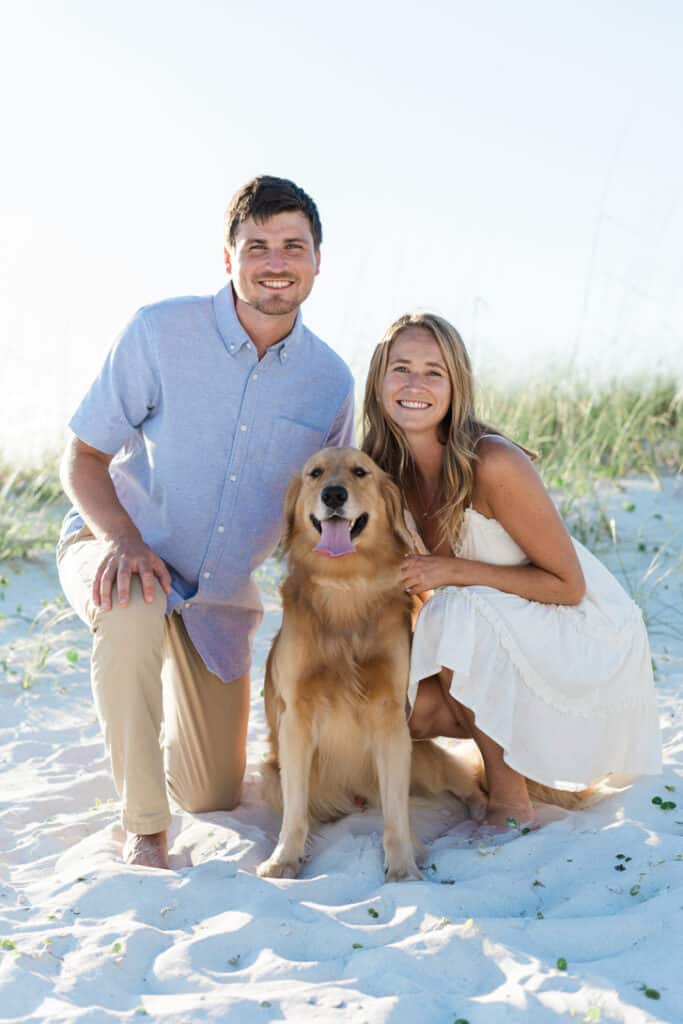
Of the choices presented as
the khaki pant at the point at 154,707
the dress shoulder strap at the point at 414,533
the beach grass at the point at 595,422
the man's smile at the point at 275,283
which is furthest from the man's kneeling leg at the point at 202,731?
the beach grass at the point at 595,422

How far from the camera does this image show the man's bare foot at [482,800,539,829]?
322cm

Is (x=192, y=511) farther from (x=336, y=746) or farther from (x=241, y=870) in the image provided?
(x=241, y=870)

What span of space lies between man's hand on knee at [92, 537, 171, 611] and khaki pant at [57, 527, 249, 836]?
0.12 feet

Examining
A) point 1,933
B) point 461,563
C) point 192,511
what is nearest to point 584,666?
point 461,563

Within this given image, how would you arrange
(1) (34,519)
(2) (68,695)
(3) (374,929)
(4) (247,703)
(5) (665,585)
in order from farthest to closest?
(1) (34,519)
(5) (665,585)
(2) (68,695)
(4) (247,703)
(3) (374,929)

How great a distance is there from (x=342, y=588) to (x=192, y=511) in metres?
0.58

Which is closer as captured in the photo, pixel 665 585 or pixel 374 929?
pixel 374 929

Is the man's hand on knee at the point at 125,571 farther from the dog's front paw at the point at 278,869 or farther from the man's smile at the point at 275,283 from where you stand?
the man's smile at the point at 275,283

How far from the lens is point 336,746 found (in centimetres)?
333

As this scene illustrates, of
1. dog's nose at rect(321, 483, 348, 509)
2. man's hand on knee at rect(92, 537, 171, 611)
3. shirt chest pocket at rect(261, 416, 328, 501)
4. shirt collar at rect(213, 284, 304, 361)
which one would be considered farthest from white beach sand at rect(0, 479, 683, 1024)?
shirt collar at rect(213, 284, 304, 361)

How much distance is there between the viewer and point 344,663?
128 inches

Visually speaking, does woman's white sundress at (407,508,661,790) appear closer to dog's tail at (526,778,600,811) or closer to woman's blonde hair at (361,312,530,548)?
dog's tail at (526,778,600,811)

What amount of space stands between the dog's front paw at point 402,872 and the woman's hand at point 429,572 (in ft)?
2.56

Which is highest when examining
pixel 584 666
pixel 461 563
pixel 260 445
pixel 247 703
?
pixel 260 445
